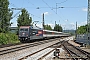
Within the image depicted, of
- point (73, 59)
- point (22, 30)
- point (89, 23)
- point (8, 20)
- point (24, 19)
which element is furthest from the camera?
point (24, 19)

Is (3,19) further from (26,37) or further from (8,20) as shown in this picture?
(26,37)

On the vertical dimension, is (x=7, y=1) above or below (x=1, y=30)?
above

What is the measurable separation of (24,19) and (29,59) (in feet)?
165

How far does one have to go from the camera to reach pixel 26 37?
41.3 metres

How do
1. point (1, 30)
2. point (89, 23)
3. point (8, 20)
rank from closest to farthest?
point (89, 23) < point (1, 30) < point (8, 20)

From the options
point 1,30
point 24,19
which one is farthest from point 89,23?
point 24,19

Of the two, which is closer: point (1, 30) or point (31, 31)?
point (31, 31)

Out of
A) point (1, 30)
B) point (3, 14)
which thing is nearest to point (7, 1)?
point (3, 14)

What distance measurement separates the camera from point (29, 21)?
69000 millimetres

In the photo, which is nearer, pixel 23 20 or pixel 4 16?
pixel 4 16

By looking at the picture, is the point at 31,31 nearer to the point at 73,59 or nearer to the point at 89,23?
the point at 89,23

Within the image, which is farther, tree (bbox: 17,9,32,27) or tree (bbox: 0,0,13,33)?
tree (bbox: 17,9,32,27)

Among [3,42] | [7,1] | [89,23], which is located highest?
[7,1]

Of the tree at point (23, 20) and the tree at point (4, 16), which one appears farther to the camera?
the tree at point (23, 20)
